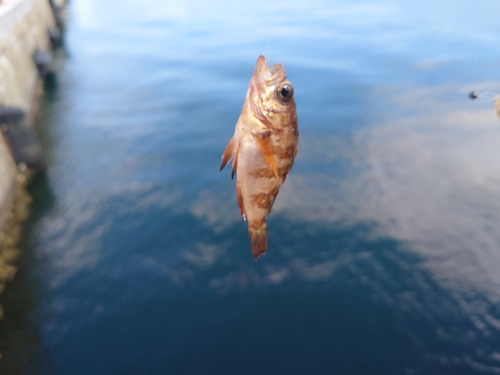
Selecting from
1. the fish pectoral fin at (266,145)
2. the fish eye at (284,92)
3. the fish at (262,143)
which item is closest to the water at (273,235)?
the fish at (262,143)

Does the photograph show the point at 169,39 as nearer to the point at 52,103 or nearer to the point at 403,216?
the point at 52,103

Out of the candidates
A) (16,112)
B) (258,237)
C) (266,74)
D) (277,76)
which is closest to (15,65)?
(16,112)

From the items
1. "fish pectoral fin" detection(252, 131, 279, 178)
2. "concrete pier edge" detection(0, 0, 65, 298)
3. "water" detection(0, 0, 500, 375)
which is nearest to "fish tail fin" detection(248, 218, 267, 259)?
"fish pectoral fin" detection(252, 131, 279, 178)

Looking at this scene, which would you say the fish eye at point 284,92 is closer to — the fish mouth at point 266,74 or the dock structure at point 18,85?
the fish mouth at point 266,74

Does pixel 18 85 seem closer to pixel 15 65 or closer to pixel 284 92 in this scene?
pixel 15 65

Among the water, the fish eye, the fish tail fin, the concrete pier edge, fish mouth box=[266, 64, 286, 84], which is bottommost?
the water

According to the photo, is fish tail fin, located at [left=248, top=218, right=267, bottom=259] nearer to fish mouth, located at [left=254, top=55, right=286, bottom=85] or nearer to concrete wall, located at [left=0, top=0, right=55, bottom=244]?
fish mouth, located at [left=254, top=55, right=286, bottom=85]
